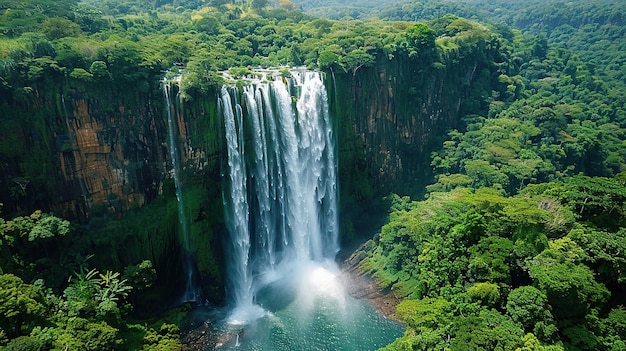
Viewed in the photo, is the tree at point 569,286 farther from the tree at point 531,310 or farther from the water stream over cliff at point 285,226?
the water stream over cliff at point 285,226

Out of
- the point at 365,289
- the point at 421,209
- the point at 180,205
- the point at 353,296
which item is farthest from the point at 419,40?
the point at 180,205

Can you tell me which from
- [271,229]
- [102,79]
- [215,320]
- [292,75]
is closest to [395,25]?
[292,75]

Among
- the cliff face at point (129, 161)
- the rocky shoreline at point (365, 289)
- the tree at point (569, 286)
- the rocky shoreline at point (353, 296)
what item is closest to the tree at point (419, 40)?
the cliff face at point (129, 161)

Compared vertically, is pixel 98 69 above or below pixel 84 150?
above

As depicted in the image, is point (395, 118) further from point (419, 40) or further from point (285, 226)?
point (285, 226)

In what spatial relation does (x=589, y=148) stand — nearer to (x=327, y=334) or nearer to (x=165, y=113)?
(x=327, y=334)

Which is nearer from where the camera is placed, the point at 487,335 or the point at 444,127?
the point at 487,335
